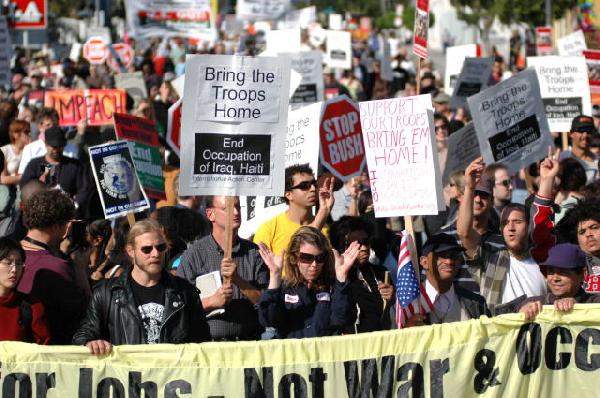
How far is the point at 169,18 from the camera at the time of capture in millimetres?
28281

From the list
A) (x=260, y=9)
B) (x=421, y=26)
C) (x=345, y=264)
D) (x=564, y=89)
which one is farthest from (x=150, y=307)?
(x=260, y=9)

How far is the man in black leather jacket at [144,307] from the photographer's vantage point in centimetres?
648

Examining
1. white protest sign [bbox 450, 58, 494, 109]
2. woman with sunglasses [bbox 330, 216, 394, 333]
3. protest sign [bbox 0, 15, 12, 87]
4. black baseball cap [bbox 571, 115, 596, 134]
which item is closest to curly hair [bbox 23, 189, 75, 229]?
woman with sunglasses [bbox 330, 216, 394, 333]

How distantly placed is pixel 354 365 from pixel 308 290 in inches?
28.8

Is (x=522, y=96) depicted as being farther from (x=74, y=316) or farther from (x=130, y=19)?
(x=130, y=19)

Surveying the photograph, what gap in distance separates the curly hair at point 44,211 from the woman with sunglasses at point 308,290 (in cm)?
109

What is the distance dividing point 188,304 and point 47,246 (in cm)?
95

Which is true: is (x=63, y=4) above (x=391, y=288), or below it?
below

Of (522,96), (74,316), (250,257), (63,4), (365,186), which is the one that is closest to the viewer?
(74,316)

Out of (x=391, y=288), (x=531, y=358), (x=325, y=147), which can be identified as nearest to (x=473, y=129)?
(x=325, y=147)

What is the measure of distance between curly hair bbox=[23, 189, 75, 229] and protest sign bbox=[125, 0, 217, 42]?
2027 cm

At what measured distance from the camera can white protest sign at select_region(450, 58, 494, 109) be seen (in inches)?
630

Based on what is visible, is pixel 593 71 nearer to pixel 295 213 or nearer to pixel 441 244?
pixel 295 213

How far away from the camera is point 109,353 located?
20.7 feet
